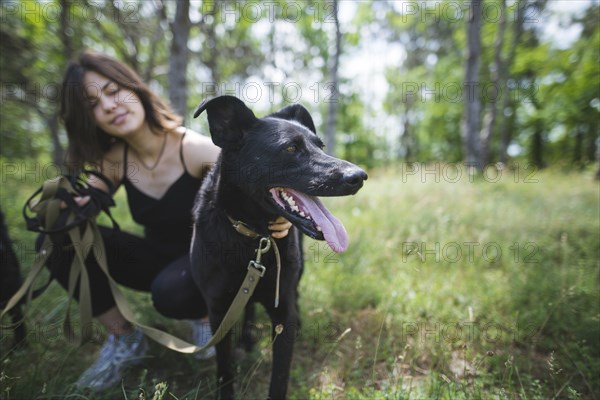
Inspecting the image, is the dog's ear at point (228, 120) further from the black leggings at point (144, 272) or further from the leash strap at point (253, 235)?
the black leggings at point (144, 272)

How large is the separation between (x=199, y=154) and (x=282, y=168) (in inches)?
35.5

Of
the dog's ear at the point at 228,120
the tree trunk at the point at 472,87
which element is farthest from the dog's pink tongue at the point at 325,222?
the tree trunk at the point at 472,87

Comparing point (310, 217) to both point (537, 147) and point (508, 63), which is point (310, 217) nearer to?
point (508, 63)

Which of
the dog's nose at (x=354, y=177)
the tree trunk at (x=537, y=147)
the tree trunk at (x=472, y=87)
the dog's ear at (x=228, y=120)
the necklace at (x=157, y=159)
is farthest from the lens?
the tree trunk at (x=537, y=147)

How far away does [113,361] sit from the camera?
A: 1990 millimetres

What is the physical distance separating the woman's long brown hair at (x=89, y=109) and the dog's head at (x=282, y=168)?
0.88 meters

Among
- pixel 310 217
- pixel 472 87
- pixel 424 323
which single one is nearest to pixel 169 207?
pixel 310 217

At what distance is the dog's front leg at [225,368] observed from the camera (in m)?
1.78

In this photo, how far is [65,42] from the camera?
817 centimetres

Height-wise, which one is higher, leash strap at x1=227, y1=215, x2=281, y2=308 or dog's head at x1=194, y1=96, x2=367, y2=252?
dog's head at x1=194, y1=96, x2=367, y2=252

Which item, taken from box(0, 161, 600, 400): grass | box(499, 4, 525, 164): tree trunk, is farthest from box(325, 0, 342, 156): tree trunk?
box(499, 4, 525, 164): tree trunk

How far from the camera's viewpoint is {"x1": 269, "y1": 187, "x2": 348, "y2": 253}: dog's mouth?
139cm

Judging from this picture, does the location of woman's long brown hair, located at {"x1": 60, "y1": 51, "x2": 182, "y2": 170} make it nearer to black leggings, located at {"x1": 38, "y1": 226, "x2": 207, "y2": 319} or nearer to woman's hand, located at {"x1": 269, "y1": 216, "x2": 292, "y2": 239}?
black leggings, located at {"x1": 38, "y1": 226, "x2": 207, "y2": 319}

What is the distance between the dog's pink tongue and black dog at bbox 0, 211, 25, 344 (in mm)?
1842
